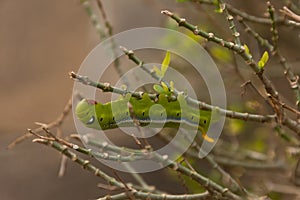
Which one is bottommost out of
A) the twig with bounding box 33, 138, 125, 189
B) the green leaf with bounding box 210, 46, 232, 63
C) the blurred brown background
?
the twig with bounding box 33, 138, 125, 189

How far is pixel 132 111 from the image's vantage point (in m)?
1.01

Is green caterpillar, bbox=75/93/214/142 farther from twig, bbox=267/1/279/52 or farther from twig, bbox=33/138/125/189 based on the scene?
twig, bbox=267/1/279/52

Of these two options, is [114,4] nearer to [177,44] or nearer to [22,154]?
[22,154]

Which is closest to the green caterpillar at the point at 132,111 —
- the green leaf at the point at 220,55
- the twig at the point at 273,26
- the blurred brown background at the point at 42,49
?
the twig at the point at 273,26

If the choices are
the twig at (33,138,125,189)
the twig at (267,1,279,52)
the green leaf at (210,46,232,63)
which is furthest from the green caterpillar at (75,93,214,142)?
the green leaf at (210,46,232,63)

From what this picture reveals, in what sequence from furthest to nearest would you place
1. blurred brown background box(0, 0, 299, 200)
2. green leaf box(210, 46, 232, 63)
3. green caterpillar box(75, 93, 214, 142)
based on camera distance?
blurred brown background box(0, 0, 299, 200) < green leaf box(210, 46, 232, 63) < green caterpillar box(75, 93, 214, 142)

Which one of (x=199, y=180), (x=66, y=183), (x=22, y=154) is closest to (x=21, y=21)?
(x=22, y=154)

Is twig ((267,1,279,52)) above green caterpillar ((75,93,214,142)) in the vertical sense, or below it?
above

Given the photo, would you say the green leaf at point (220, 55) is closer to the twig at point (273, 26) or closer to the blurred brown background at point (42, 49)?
the twig at point (273, 26)

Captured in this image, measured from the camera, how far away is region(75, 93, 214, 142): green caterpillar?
1.03 metres

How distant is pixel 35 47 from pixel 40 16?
17 cm

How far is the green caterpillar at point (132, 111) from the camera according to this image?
103 centimetres

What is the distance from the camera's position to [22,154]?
3273mm

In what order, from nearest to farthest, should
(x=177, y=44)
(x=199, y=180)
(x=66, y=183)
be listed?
(x=199, y=180), (x=177, y=44), (x=66, y=183)
